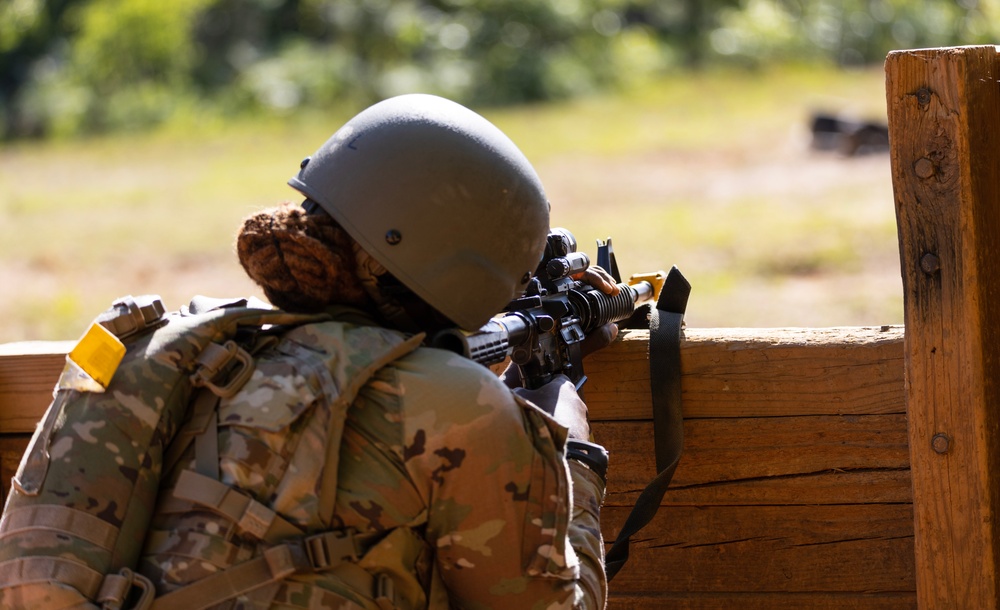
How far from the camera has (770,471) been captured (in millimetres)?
2936

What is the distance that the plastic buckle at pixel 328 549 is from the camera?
201cm

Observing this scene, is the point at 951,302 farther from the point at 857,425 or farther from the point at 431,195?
the point at 431,195

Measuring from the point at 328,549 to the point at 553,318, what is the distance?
102 cm

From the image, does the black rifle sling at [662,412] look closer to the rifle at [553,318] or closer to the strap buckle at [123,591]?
the rifle at [553,318]

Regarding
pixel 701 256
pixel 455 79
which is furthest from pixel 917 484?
pixel 455 79

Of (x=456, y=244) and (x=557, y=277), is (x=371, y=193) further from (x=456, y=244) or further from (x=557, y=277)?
(x=557, y=277)

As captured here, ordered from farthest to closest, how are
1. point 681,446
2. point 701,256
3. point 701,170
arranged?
point 701,170, point 701,256, point 681,446

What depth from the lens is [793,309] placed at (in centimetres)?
888

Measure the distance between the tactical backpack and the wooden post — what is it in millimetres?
1156

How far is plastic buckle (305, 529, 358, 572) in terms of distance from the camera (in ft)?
6.58

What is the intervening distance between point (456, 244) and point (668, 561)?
113 centimetres

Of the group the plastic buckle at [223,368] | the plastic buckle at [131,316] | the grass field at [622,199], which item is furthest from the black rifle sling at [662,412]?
the grass field at [622,199]

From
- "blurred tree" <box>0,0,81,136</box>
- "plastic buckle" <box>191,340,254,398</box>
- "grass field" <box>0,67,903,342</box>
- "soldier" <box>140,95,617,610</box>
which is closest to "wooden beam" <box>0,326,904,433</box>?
"soldier" <box>140,95,617,610</box>

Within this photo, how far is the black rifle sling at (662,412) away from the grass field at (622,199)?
18.3 feet
